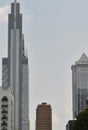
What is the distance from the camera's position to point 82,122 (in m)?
127

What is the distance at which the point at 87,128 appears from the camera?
12331 cm

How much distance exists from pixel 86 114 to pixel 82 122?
2497mm

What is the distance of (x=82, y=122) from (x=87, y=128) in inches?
138

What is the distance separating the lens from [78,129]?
12638cm

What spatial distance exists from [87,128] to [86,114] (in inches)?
222

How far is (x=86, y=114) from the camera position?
128500 millimetres

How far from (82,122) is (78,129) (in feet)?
5.08

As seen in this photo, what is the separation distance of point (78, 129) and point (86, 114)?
3822 millimetres
